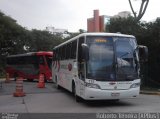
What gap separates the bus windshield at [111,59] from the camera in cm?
1551

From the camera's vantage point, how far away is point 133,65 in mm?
15930

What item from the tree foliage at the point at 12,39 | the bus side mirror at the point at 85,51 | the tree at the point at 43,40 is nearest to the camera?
the bus side mirror at the point at 85,51

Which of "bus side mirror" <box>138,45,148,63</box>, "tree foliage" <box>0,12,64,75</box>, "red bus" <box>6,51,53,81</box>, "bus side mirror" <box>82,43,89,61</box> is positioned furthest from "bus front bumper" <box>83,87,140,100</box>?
"tree foliage" <box>0,12,64,75</box>

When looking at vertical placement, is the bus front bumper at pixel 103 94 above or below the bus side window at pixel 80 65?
below

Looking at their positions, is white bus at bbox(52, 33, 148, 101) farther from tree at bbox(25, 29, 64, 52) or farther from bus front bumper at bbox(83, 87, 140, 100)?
tree at bbox(25, 29, 64, 52)

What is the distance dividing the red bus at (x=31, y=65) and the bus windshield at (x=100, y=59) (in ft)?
66.3

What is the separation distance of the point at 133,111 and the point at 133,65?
8.68 feet

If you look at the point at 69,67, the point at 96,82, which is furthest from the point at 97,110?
the point at 69,67

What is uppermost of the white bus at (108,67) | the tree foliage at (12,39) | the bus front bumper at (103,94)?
the tree foliage at (12,39)

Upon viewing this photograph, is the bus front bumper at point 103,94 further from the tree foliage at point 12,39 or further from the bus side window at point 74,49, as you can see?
the tree foliage at point 12,39

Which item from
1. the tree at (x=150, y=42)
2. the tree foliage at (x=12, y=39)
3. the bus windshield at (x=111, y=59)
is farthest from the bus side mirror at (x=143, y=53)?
the tree foliage at (x=12, y=39)

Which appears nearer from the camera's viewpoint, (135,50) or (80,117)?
(80,117)

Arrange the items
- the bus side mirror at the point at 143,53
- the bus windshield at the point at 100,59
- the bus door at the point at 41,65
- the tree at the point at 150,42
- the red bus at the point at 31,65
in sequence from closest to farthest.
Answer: the bus windshield at the point at 100,59 → the bus side mirror at the point at 143,53 → the tree at the point at 150,42 → the red bus at the point at 31,65 → the bus door at the point at 41,65

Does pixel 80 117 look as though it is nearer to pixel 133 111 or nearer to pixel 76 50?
pixel 133 111
